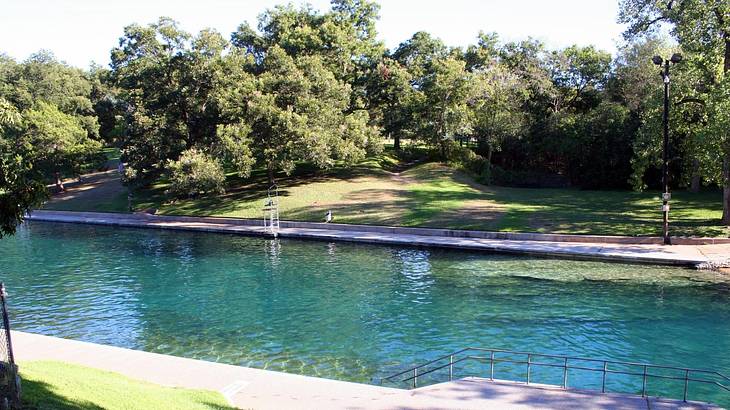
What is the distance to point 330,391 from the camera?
1198 cm

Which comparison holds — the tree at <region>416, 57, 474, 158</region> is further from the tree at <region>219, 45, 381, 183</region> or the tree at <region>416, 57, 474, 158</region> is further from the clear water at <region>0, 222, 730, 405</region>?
the clear water at <region>0, 222, 730, 405</region>

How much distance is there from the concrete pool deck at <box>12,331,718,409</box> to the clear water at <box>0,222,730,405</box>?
1930mm

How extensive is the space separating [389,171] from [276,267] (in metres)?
29.1

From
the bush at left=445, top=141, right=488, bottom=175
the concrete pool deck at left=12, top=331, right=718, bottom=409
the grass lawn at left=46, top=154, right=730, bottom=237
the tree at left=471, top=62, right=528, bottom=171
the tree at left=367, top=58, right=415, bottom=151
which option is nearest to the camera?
the concrete pool deck at left=12, top=331, right=718, bottom=409

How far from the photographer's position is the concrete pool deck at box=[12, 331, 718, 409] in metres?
10.8

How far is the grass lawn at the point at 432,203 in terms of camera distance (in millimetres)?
32719

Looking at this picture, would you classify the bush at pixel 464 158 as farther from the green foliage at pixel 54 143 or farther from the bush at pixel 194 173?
the green foliage at pixel 54 143

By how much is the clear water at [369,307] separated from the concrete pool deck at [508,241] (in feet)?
3.45

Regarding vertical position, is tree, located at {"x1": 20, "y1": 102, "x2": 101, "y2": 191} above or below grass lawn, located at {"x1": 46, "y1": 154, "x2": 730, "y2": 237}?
above

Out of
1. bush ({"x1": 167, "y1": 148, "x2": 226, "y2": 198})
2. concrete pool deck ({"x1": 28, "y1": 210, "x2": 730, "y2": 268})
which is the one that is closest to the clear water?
concrete pool deck ({"x1": 28, "y1": 210, "x2": 730, "y2": 268})

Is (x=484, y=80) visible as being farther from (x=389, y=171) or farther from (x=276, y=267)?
(x=276, y=267)

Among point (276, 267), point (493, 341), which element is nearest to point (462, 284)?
point (493, 341)

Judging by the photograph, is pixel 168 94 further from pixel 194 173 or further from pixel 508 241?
pixel 508 241

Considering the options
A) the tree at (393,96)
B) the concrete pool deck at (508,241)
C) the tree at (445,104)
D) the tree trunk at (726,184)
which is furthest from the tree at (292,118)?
the tree trunk at (726,184)
